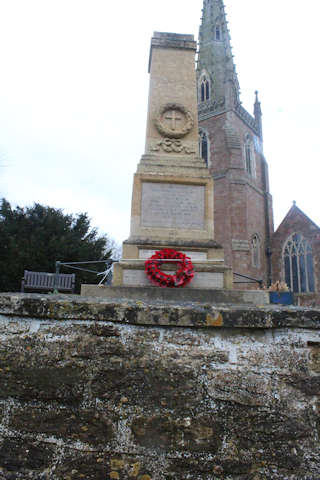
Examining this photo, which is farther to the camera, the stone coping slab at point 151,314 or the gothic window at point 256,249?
the gothic window at point 256,249

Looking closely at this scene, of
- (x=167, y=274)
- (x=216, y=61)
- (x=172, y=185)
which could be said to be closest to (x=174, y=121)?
(x=172, y=185)

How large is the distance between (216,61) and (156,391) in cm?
3902

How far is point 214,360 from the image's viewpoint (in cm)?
170

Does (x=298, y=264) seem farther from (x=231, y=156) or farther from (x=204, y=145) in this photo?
(x=204, y=145)

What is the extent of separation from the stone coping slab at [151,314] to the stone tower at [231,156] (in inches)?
967

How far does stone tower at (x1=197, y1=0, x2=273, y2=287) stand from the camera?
90.9 feet

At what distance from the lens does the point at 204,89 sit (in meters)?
34.9

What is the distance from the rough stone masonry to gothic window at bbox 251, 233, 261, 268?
1110 inches

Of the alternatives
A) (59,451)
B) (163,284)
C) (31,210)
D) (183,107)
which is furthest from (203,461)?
(31,210)

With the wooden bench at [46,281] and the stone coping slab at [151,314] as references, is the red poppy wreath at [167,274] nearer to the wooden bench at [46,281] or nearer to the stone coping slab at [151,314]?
the stone coping slab at [151,314]

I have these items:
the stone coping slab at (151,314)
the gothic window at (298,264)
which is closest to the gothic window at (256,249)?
the gothic window at (298,264)

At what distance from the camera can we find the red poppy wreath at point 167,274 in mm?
5742

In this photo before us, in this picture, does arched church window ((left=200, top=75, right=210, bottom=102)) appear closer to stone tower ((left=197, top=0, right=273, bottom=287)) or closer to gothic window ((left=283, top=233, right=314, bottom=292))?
stone tower ((left=197, top=0, right=273, bottom=287))

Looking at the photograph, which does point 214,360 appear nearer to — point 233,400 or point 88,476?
point 233,400
